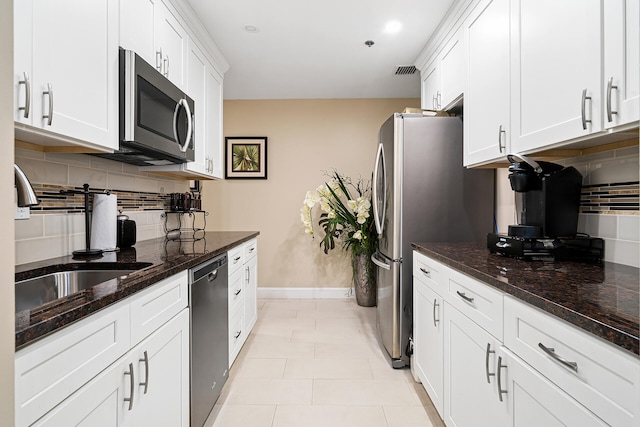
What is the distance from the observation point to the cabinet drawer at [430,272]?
1725 millimetres

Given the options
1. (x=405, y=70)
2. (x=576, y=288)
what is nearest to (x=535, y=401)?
(x=576, y=288)

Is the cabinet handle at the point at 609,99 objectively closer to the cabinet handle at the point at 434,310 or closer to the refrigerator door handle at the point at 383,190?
the cabinet handle at the point at 434,310

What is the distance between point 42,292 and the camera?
136 cm

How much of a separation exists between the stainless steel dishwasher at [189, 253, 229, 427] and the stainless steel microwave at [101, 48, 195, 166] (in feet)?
2.26

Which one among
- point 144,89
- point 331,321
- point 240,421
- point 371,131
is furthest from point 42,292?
point 371,131

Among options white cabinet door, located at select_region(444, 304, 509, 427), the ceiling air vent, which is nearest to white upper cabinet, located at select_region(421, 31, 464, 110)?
the ceiling air vent

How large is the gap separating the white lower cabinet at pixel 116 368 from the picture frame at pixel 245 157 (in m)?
2.96

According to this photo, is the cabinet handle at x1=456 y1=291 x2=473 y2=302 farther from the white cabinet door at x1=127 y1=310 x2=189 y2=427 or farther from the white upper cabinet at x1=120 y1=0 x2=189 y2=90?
the white upper cabinet at x1=120 y1=0 x2=189 y2=90

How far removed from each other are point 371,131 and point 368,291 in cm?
196

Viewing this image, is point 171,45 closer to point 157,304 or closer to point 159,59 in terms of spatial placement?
point 159,59

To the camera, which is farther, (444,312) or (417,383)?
(417,383)

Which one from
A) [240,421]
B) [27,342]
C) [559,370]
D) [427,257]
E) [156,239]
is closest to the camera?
[27,342]

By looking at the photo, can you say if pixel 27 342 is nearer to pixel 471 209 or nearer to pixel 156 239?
pixel 156 239

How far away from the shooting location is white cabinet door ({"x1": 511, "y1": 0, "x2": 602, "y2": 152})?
119 cm
